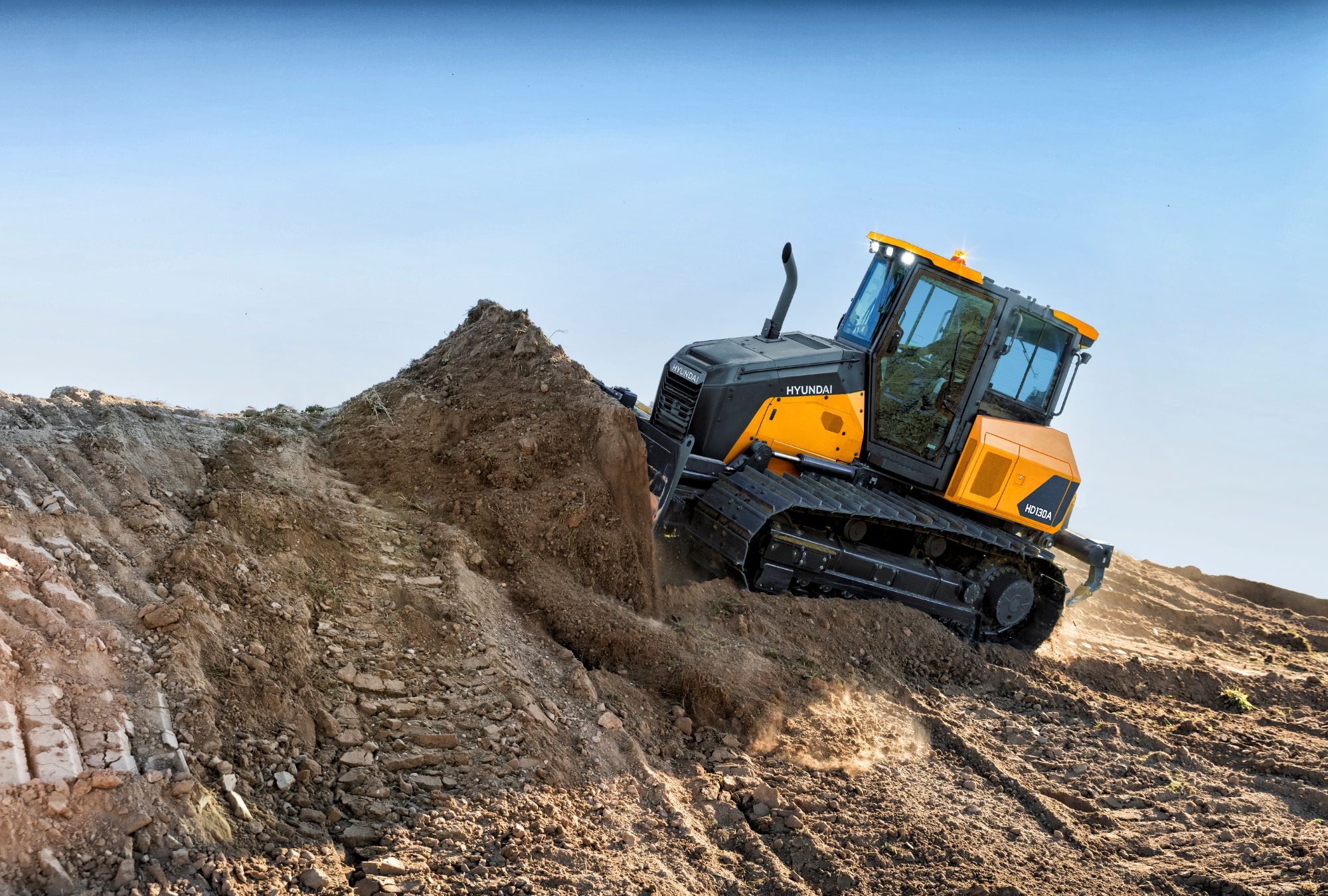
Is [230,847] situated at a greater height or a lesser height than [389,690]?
lesser

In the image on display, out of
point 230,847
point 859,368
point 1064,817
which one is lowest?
point 230,847

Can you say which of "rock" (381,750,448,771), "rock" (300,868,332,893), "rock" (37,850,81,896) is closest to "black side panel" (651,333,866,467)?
"rock" (381,750,448,771)

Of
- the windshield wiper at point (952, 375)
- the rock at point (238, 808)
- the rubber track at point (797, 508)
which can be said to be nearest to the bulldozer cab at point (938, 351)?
the windshield wiper at point (952, 375)

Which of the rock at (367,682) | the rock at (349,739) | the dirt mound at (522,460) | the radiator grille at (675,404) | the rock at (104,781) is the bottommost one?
the rock at (104,781)

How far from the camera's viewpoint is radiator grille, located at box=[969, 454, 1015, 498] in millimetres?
9891

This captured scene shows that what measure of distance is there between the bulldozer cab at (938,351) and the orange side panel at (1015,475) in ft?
0.55

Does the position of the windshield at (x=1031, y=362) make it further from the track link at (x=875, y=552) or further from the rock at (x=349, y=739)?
the rock at (x=349, y=739)

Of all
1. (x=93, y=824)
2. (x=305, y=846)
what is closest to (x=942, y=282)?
(x=305, y=846)

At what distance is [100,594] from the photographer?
5.28 metres

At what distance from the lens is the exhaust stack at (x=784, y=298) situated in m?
9.59

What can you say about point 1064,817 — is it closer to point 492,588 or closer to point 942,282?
point 492,588

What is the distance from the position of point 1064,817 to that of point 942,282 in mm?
5036

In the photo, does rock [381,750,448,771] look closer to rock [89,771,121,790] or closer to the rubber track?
rock [89,771,121,790]

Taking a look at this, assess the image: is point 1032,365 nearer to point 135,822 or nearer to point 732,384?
point 732,384
